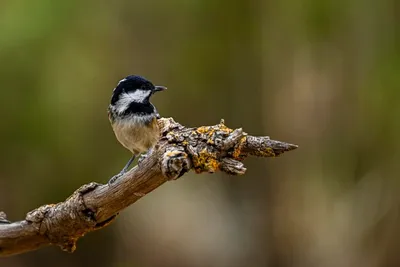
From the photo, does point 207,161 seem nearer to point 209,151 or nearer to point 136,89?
point 209,151

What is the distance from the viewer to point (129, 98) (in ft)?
7.07

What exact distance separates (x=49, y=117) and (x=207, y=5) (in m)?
1.38

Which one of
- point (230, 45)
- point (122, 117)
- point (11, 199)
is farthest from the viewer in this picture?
point (230, 45)

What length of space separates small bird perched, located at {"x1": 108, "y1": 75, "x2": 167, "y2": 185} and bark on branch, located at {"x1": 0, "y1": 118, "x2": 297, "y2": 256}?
1.16 feet

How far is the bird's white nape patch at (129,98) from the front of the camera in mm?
2131

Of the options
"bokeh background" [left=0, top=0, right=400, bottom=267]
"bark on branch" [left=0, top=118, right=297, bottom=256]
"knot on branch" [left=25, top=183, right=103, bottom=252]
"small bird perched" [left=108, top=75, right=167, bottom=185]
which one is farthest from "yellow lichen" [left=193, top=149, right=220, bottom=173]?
"bokeh background" [left=0, top=0, right=400, bottom=267]

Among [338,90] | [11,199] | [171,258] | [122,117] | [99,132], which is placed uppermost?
[122,117]

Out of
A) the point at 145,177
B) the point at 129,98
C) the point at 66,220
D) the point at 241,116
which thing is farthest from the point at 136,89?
the point at 241,116

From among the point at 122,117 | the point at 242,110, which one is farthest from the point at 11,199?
the point at 122,117

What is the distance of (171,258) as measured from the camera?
16.1 ft

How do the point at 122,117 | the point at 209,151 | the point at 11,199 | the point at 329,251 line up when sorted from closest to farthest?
the point at 209,151
the point at 122,117
the point at 329,251
the point at 11,199

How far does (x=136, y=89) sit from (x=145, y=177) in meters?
0.68

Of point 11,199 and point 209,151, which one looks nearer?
point 209,151

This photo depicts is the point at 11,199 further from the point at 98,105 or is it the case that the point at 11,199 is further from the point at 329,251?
the point at 329,251
